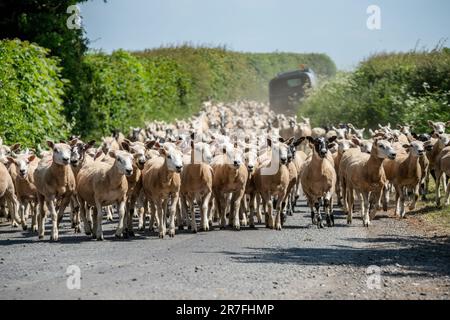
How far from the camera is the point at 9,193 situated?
2031cm

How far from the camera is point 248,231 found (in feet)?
62.6

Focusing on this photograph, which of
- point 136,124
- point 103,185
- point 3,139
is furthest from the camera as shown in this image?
point 136,124

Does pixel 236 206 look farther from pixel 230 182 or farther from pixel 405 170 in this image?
pixel 405 170

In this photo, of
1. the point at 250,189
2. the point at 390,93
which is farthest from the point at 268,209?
the point at 390,93

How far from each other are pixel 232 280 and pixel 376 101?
102 feet

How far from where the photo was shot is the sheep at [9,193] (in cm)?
2003

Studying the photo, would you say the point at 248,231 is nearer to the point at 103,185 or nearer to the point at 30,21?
the point at 103,185

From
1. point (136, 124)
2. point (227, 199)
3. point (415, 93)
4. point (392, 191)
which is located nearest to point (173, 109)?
point (136, 124)

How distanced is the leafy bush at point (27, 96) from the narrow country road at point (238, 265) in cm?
639

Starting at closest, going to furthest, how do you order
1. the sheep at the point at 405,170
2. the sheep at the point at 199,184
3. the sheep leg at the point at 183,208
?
the sheep at the point at 199,184 < the sheep leg at the point at 183,208 < the sheep at the point at 405,170

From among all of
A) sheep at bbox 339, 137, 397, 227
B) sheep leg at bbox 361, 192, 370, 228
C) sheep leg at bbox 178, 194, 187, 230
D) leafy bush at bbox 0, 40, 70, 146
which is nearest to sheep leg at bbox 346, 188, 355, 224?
sheep at bbox 339, 137, 397, 227

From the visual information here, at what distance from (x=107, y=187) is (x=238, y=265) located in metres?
4.97

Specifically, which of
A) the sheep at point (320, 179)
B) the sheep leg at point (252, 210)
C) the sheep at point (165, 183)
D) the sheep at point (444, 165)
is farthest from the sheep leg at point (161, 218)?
the sheep at point (444, 165)

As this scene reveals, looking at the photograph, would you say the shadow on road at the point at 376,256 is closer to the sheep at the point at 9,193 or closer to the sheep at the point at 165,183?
the sheep at the point at 165,183
